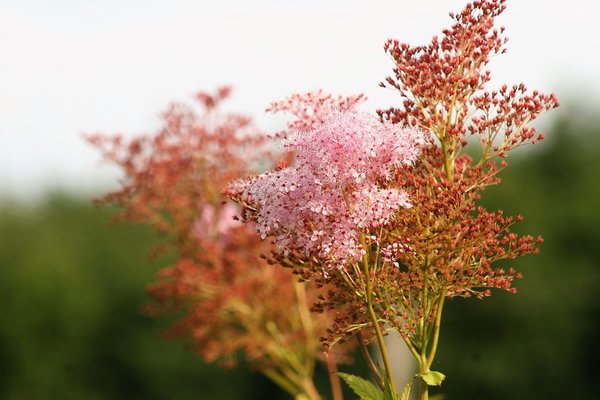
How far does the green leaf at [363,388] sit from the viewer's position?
401cm

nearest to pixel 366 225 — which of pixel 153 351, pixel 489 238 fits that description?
pixel 489 238

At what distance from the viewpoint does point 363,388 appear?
405 centimetres

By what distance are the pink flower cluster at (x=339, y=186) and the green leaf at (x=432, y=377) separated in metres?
0.60

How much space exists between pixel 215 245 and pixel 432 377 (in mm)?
4632

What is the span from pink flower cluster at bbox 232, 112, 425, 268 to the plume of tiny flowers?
13.6ft

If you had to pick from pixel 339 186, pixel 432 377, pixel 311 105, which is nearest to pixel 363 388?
pixel 432 377

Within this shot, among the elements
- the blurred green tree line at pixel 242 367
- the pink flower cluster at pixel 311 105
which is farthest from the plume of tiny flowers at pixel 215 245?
the blurred green tree line at pixel 242 367

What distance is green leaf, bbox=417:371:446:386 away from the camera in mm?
3876

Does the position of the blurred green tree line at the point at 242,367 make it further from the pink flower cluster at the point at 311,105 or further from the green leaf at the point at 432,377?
the green leaf at the point at 432,377

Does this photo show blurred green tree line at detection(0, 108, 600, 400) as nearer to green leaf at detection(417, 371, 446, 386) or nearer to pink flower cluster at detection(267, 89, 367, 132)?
pink flower cluster at detection(267, 89, 367, 132)

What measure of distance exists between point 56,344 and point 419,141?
1714 inches

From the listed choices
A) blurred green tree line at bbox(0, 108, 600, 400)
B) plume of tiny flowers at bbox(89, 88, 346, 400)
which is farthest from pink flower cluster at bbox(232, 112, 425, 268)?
blurred green tree line at bbox(0, 108, 600, 400)

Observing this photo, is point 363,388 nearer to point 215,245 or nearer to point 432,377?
point 432,377

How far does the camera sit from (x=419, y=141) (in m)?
3.87
